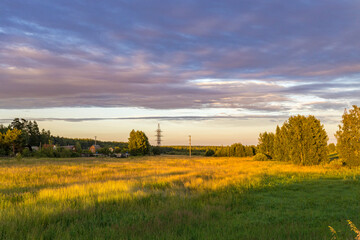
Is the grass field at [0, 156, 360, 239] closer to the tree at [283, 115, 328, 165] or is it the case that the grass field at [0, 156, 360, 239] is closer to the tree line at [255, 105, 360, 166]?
the tree line at [255, 105, 360, 166]

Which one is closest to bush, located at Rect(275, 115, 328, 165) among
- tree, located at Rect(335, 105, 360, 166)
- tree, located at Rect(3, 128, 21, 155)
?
tree, located at Rect(335, 105, 360, 166)

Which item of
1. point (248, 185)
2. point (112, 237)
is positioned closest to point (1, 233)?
point (112, 237)

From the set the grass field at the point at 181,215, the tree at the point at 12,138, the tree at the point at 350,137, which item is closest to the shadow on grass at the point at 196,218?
A: the grass field at the point at 181,215

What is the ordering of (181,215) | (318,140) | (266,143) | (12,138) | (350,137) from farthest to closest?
(12,138) < (266,143) < (318,140) < (350,137) < (181,215)

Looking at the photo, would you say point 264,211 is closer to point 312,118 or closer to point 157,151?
point 312,118

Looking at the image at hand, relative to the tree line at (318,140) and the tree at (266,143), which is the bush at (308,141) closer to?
the tree line at (318,140)

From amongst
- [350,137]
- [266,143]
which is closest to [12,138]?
[266,143]

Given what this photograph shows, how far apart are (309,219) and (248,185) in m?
6.48

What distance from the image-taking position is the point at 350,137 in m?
27.0

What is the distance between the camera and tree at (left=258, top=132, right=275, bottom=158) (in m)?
→ 60.0

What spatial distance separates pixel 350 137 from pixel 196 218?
25.2 metres

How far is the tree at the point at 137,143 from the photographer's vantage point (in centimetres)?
8156

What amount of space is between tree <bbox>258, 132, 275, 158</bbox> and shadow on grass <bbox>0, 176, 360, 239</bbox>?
160 feet

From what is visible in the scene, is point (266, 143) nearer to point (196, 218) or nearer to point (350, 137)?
point (350, 137)
